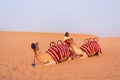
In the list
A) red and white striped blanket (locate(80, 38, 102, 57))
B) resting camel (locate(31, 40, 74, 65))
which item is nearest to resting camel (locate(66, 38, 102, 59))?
red and white striped blanket (locate(80, 38, 102, 57))

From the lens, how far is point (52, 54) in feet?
31.7

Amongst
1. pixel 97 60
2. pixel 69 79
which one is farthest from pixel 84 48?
pixel 69 79

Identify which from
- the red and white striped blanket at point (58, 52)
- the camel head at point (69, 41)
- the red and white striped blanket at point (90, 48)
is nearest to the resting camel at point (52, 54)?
the red and white striped blanket at point (58, 52)

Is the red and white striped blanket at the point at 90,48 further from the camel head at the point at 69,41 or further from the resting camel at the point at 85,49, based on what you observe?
the camel head at the point at 69,41

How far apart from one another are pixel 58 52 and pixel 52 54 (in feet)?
0.80

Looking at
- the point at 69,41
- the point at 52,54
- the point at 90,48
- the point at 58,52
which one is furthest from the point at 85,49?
the point at 52,54

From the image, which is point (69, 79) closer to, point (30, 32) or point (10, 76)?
point (10, 76)

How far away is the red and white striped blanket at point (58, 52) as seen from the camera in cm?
971

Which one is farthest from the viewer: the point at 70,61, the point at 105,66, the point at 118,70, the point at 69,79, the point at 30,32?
the point at 30,32

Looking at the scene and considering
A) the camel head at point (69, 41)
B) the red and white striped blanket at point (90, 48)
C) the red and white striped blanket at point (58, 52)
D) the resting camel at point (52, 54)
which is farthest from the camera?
the red and white striped blanket at point (90, 48)

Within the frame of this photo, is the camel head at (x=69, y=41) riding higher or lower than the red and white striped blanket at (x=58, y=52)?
higher

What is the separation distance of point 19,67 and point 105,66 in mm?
2371

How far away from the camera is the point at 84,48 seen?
1098cm

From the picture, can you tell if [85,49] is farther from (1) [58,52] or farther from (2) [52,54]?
(2) [52,54]
